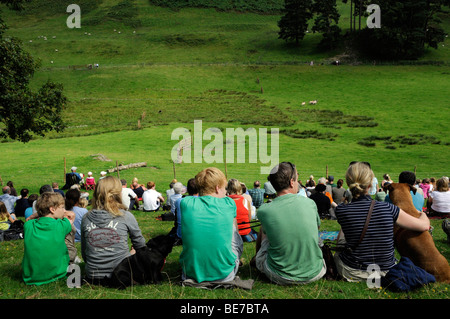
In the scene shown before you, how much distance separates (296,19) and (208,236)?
101 m

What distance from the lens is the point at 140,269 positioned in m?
5.68

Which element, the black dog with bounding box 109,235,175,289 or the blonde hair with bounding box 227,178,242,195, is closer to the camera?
the black dog with bounding box 109,235,175,289

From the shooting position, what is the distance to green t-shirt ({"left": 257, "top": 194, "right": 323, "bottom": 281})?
5.26 m

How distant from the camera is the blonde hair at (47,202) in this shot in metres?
5.77

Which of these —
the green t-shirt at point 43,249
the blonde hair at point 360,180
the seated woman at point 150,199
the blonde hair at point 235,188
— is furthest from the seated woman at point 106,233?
the seated woman at point 150,199

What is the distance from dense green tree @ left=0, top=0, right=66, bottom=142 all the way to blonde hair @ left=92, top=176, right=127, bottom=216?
1333cm

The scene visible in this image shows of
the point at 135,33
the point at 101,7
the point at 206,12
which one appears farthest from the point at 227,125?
the point at 101,7

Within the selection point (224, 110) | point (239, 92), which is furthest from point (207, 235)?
point (239, 92)

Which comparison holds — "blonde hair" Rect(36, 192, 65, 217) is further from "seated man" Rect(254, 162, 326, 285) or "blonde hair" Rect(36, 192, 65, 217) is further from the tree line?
the tree line

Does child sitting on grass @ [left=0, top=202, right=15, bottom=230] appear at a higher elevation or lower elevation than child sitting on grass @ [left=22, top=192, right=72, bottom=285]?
lower

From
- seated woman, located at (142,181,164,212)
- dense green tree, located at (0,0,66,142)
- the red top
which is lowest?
seated woman, located at (142,181,164,212)

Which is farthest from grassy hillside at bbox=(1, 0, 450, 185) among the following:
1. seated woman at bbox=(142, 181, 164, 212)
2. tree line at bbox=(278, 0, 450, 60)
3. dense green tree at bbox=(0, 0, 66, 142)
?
seated woman at bbox=(142, 181, 164, 212)

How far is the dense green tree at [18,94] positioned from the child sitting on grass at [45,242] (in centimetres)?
1263

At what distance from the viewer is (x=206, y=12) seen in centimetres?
14262
